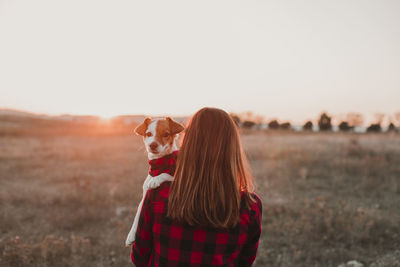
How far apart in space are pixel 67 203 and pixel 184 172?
6377mm

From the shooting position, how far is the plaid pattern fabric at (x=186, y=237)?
4.93ft

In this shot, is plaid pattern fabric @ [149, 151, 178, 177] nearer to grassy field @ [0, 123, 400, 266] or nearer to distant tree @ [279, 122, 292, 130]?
grassy field @ [0, 123, 400, 266]

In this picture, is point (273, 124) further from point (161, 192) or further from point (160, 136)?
point (161, 192)

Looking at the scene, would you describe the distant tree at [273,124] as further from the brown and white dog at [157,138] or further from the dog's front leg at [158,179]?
the dog's front leg at [158,179]

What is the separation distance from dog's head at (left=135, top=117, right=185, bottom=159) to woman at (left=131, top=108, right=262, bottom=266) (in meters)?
0.86

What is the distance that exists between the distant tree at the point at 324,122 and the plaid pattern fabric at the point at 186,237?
53206mm

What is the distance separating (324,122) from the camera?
50.9 meters

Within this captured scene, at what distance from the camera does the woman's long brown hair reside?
4.80ft

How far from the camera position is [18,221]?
5637 mm

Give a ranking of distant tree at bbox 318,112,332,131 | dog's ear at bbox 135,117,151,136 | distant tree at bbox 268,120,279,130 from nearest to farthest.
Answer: dog's ear at bbox 135,117,151,136, distant tree at bbox 318,112,332,131, distant tree at bbox 268,120,279,130

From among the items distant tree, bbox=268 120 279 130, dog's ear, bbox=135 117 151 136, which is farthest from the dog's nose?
distant tree, bbox=268 120 279 130

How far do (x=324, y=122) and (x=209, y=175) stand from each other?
54939 millimetres

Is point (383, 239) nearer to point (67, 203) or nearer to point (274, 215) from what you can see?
point (274, 215)

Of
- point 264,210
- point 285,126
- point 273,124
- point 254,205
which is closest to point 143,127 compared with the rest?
point 254,205
